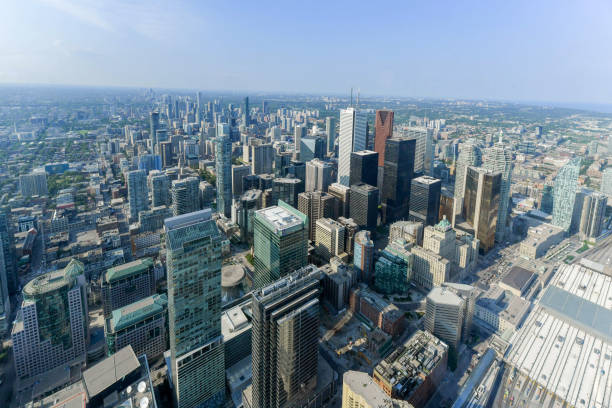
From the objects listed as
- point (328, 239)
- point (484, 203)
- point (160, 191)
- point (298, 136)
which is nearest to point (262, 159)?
point (298, 136)

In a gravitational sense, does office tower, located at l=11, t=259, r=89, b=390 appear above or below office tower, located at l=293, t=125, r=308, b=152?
below

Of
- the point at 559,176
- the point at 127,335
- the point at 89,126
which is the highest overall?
Answer: the point at 89,126

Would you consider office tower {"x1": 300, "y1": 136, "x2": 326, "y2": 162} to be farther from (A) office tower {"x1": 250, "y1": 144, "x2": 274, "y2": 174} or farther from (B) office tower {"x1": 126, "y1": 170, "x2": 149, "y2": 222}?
(B) office tower {"x1": 126, "y1": 170, "x2": 149, "y2": 222}

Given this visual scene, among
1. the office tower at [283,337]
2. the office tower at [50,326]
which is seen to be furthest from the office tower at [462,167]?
the office tower at [50,326]

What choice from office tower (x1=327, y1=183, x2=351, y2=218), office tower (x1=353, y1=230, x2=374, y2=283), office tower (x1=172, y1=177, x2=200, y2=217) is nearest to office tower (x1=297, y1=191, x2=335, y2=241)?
office tower (x1=327, y1=183, x2=351, y2=218)

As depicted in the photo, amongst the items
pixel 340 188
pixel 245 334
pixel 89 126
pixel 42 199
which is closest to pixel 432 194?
pixel 340 188

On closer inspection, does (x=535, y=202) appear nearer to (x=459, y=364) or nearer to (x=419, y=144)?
(x=419, y=144)
